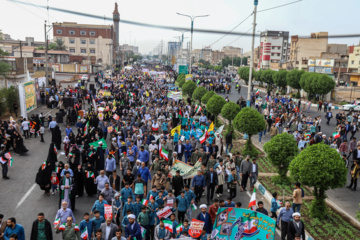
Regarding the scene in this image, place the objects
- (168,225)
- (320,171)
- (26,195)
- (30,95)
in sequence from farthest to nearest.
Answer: (30,95) < (26,195) < (320,171) < (168,225)

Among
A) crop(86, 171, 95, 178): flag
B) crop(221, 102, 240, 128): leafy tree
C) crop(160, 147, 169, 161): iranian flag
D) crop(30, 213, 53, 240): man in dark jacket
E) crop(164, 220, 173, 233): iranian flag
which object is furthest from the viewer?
crop(221, 102, 240, 128): leafy tree

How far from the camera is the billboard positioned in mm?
27308

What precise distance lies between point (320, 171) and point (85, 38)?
102318 mm

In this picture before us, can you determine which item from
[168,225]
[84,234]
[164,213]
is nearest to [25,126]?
[84,234]

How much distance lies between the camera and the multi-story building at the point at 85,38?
103 m

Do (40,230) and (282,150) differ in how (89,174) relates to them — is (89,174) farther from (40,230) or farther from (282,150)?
(282,150)

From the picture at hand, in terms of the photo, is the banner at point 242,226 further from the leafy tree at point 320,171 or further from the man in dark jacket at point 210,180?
the man in dark jacket at point 210,180

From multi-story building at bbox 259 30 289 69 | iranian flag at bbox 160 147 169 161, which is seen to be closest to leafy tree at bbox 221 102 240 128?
iranian flag at bbox 160 147 169 161

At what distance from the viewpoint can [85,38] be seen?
103 metres

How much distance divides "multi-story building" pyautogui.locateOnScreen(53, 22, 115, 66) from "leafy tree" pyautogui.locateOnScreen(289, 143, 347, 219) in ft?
320

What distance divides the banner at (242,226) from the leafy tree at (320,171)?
2.94 m

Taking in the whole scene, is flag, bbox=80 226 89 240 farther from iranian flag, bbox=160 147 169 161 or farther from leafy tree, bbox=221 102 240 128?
leafy tree, bbox=221 102 240 128

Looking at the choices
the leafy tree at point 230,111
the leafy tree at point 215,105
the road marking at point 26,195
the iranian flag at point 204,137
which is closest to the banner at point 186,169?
the iranian flag at point 204,137

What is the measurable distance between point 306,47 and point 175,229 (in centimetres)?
8733
